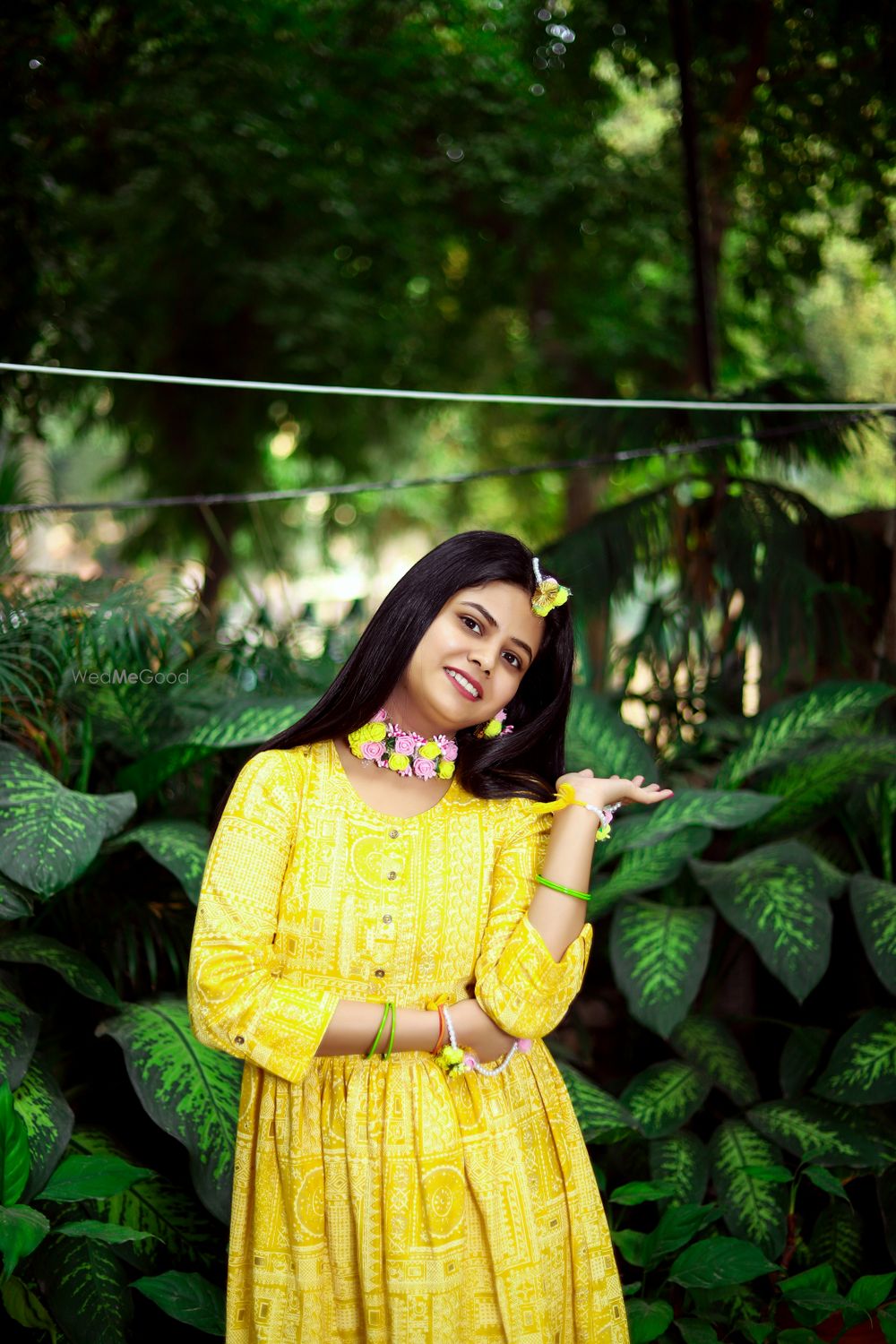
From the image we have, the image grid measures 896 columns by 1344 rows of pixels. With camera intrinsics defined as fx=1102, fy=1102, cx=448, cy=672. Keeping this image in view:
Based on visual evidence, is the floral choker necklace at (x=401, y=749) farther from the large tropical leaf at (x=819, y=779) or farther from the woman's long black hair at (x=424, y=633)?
the large tropical leaf at (x=819, y=779)

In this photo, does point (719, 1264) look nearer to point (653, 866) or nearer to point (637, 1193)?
point (637, 1193)

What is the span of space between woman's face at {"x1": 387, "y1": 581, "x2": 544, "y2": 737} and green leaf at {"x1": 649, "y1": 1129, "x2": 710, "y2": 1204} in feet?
3.61

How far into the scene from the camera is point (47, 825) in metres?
1.71

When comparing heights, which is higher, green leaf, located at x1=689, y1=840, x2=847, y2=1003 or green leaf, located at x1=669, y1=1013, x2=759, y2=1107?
green leaf, located at x1=689, y1=840, x2=847, y2=1003

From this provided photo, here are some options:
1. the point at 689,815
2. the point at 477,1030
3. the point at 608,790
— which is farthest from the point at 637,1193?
the point at 608,790

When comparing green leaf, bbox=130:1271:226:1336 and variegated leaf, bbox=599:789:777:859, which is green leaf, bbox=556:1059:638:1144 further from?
green leaf, bbox=130:1271:226:1336

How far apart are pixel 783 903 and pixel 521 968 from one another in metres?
1.02

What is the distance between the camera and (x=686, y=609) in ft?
10.1

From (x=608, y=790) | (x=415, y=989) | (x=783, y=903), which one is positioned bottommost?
(x=783, y=903)

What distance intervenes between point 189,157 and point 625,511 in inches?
105

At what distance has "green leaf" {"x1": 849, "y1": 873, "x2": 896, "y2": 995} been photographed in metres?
2.00

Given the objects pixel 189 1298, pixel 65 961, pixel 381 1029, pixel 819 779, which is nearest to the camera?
pixel 381 1029

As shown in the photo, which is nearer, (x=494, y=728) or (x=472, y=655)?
(x=472, y=655)

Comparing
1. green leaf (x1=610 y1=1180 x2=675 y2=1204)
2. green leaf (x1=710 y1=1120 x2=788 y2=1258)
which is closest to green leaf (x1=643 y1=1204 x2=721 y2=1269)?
green leaf (x1=610 y1=1180 x2=675 y2=1204)
